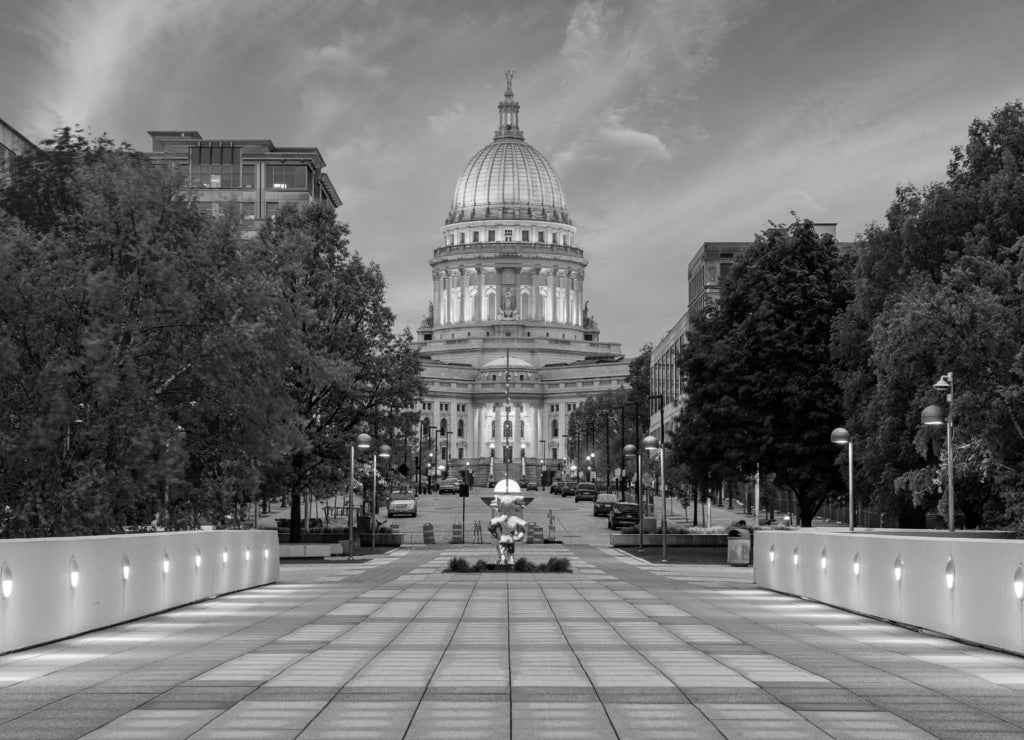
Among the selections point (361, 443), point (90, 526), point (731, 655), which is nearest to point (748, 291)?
point (361, 443)

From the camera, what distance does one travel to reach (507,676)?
1593 cm

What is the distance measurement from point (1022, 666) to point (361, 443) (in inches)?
1315

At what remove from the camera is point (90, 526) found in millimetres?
31578

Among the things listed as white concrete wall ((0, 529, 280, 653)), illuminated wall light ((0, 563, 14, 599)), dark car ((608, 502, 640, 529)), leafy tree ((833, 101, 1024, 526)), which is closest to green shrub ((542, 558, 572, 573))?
leafy tree ((833, 101, 1024, 526))

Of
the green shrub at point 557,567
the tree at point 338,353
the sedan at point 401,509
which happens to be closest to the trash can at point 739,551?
the green shrub at point 557,567

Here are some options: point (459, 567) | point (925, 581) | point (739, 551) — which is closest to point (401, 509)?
point (739, 551)

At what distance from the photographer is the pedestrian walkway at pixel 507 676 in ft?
40.8

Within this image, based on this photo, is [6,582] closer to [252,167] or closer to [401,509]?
[401,509]

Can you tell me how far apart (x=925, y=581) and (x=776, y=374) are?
34.3 metres

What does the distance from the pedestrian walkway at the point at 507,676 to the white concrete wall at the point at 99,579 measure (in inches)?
12.9

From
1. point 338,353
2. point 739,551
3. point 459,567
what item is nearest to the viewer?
point 459,567

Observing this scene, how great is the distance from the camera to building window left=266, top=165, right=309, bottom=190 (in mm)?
142500

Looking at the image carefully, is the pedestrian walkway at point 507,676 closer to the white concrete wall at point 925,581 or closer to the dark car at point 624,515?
the white concrete wall at point 925,581

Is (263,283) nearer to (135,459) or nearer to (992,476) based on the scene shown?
(135,459)
